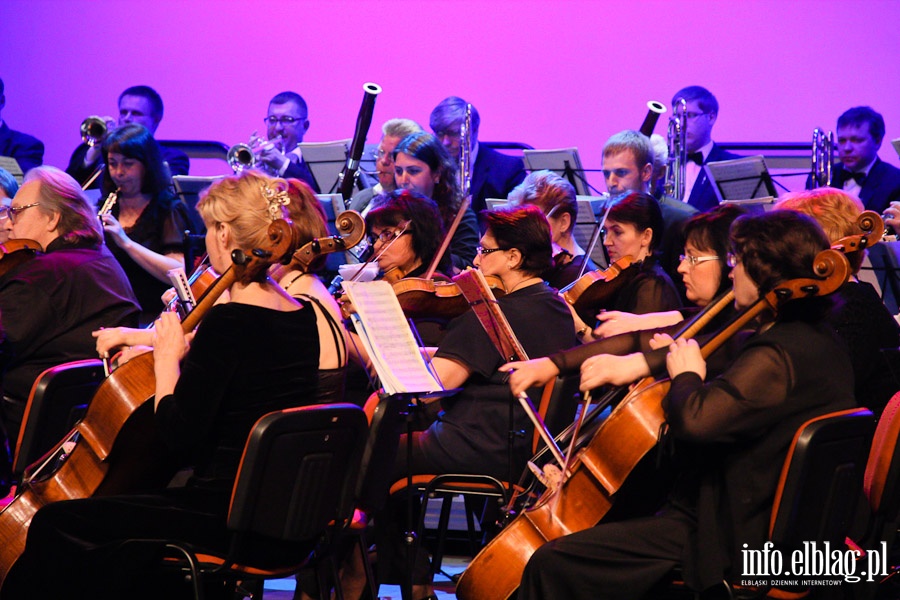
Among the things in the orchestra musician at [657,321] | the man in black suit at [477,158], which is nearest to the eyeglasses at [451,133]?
the man in black suit at [477,158]

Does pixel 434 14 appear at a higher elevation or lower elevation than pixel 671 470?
higher

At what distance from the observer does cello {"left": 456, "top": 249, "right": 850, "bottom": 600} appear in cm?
222

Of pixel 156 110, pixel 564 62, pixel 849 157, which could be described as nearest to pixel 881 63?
pixel 849 157

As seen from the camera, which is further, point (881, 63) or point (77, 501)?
point (881, 63)

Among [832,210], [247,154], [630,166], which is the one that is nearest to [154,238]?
[247,154]

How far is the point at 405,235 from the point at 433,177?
0.70 meters

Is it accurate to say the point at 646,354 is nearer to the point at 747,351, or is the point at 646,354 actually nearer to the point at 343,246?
the point at 747,351

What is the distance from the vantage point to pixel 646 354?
2.46 m

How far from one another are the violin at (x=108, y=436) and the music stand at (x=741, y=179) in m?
A: 2.83

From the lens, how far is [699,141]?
18.4 ft

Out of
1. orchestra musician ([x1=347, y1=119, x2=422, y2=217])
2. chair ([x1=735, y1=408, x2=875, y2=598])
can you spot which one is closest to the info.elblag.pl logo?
chair ([x1=735, y1=408, x2=875, y2=598])

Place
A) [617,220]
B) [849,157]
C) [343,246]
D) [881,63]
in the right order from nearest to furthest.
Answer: [343,246], [617,220], [849,157], [881,63]

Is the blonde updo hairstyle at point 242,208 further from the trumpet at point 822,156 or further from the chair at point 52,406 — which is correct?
the trumpet at point 822,156

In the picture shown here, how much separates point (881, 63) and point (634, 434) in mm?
4304
